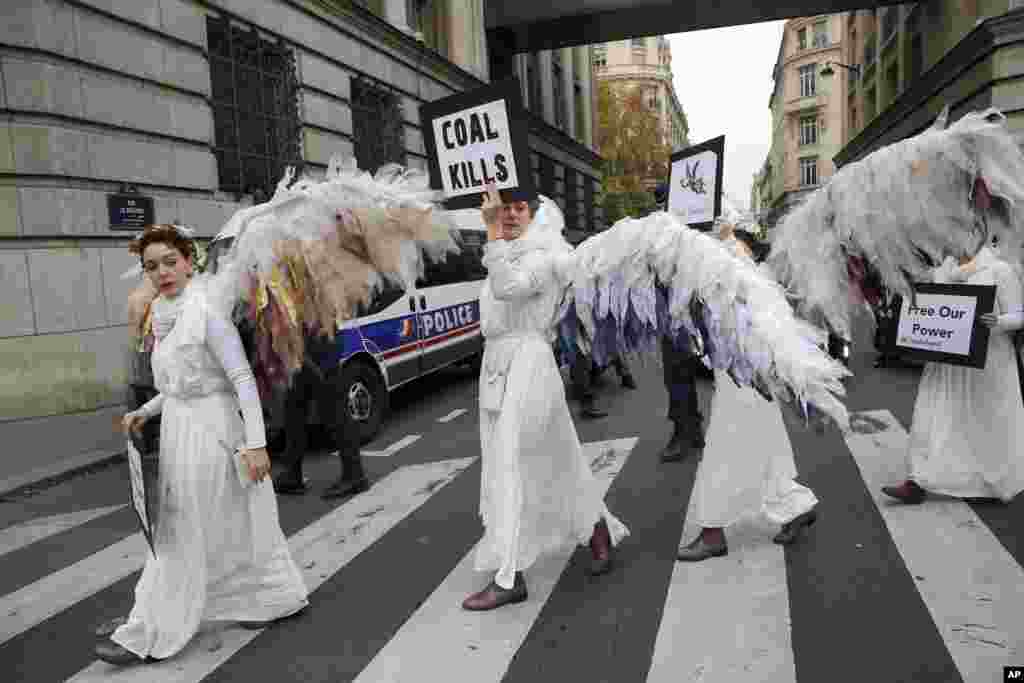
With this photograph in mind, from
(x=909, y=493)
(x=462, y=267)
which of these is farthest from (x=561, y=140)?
(x=909, y=493)

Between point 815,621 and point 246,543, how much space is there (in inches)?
101

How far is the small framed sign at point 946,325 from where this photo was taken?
14.7ft

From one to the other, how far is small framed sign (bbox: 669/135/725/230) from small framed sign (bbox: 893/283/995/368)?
4.33ft

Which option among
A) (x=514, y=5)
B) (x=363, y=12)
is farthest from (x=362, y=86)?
(x=514, y=5)

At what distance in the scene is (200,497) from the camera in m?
3.46

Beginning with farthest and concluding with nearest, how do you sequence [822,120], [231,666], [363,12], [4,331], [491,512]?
[822,120] → [363,12] → [4,331] → [491,512] → [231,666]

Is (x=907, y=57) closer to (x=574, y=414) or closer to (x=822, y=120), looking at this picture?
(x=574, y=414)

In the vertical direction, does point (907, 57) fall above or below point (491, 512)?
above

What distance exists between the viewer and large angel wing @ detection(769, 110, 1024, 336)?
12.3 feet

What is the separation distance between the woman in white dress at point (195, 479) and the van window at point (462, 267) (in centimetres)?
551

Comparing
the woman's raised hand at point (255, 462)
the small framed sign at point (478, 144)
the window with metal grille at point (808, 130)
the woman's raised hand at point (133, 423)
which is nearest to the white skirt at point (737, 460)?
the small framed sign at point (478, 144)

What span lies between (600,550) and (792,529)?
1.08 metres

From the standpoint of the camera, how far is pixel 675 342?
3672mm

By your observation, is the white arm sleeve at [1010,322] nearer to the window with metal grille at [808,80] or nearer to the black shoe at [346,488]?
the black shoe at [346,488]
